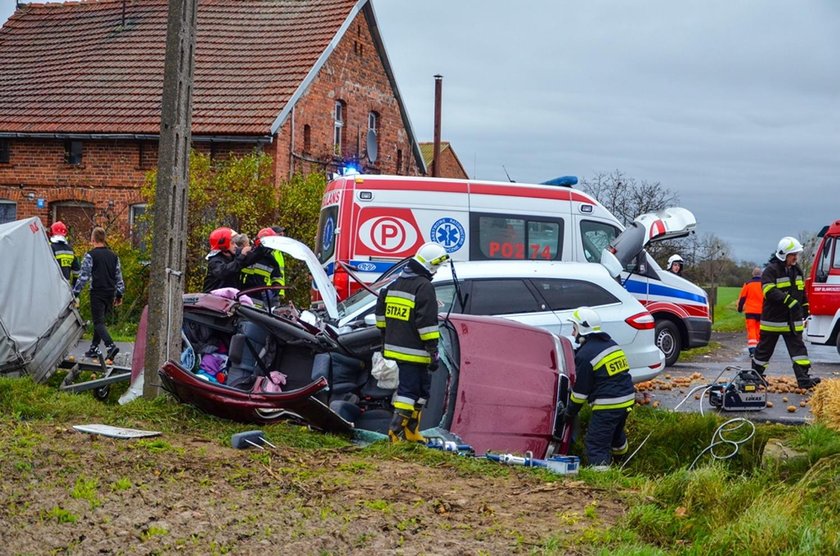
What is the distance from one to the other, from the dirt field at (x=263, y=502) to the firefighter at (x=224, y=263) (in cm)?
427

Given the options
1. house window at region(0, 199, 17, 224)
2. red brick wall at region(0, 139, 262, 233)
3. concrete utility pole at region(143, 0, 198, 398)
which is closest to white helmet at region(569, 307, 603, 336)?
concrete utility pole at region(143, 0, 198, 398)

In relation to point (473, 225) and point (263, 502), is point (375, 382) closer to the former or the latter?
point (263, 502)

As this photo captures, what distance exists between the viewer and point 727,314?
137 ft

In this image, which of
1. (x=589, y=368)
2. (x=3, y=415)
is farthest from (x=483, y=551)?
(x=3, y=415)

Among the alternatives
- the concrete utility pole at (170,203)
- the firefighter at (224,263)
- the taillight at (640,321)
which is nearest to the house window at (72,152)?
the firefighter at (224,263)

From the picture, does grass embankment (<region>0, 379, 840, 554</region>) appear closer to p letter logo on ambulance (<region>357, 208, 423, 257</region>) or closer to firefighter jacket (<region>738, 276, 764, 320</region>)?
p letter logo on ambulance (<region>357, 208, 423, 257</region>)

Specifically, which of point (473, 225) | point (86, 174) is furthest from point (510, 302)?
point (86, 174)

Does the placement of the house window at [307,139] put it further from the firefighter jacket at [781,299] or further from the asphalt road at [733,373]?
the firefighter jacket at [781,299]

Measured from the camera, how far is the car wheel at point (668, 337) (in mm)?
17141

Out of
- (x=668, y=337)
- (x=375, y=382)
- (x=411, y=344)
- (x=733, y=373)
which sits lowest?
(x=733, y=373)

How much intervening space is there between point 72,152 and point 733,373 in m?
16.6

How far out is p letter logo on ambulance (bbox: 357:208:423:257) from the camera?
48.4 ft

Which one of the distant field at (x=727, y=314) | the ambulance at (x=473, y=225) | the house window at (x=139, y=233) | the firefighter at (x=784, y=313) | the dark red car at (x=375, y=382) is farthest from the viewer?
the distant field at (x=727, y=314)

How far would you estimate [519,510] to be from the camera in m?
6.53
